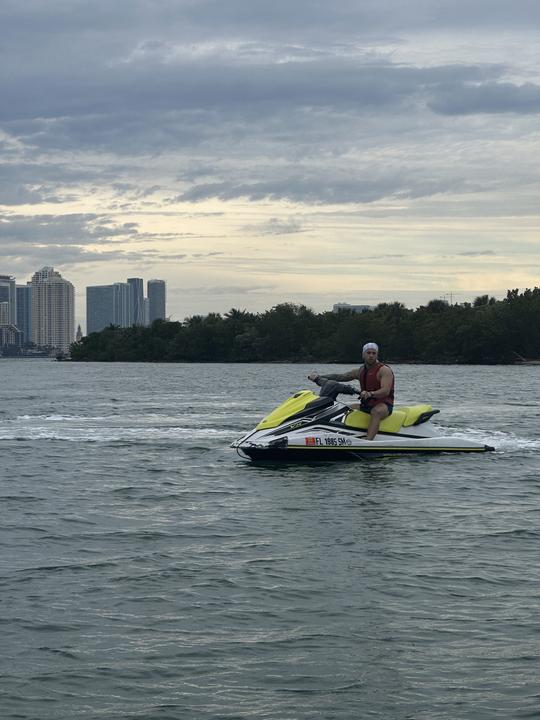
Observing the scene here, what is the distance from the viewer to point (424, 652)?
7672 mm

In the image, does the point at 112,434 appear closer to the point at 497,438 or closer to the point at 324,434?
the point at 324,434

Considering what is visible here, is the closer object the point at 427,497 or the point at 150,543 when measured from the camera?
the point at 150,543

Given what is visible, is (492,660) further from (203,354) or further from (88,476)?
(203,354)

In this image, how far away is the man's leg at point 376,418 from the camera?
742 inches

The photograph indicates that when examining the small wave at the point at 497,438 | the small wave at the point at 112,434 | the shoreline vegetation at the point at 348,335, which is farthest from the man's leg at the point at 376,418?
the shoreline vegetation at the point at 348,335

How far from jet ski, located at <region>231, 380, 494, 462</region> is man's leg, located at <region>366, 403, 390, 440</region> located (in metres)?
0.09

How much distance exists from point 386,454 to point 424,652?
1164 cm

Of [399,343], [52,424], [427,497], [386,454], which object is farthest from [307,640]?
[399,343]

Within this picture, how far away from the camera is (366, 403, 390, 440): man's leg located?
18.9 m

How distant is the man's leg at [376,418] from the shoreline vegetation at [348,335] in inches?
4396

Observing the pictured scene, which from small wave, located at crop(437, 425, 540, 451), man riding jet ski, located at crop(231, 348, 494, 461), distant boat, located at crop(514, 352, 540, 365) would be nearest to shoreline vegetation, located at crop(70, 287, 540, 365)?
distant boat, located at crop(514, 352, 540, 365)

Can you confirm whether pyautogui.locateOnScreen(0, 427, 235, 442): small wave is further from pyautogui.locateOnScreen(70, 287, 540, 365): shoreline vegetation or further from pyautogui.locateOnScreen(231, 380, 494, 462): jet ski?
pyautogui.locateOnScreen(70, 287, 540, 365): shoreline vegetation

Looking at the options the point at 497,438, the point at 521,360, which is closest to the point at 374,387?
the point at 497,438

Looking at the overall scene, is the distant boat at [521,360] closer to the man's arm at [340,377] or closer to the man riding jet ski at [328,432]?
the man riding jet ski at [328,432]
